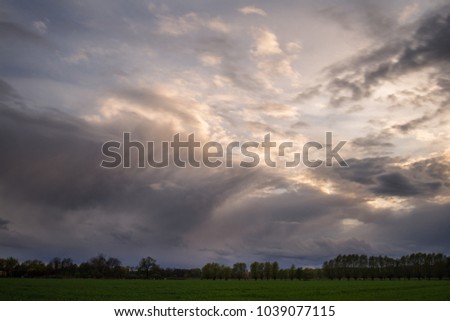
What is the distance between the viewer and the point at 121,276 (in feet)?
621
